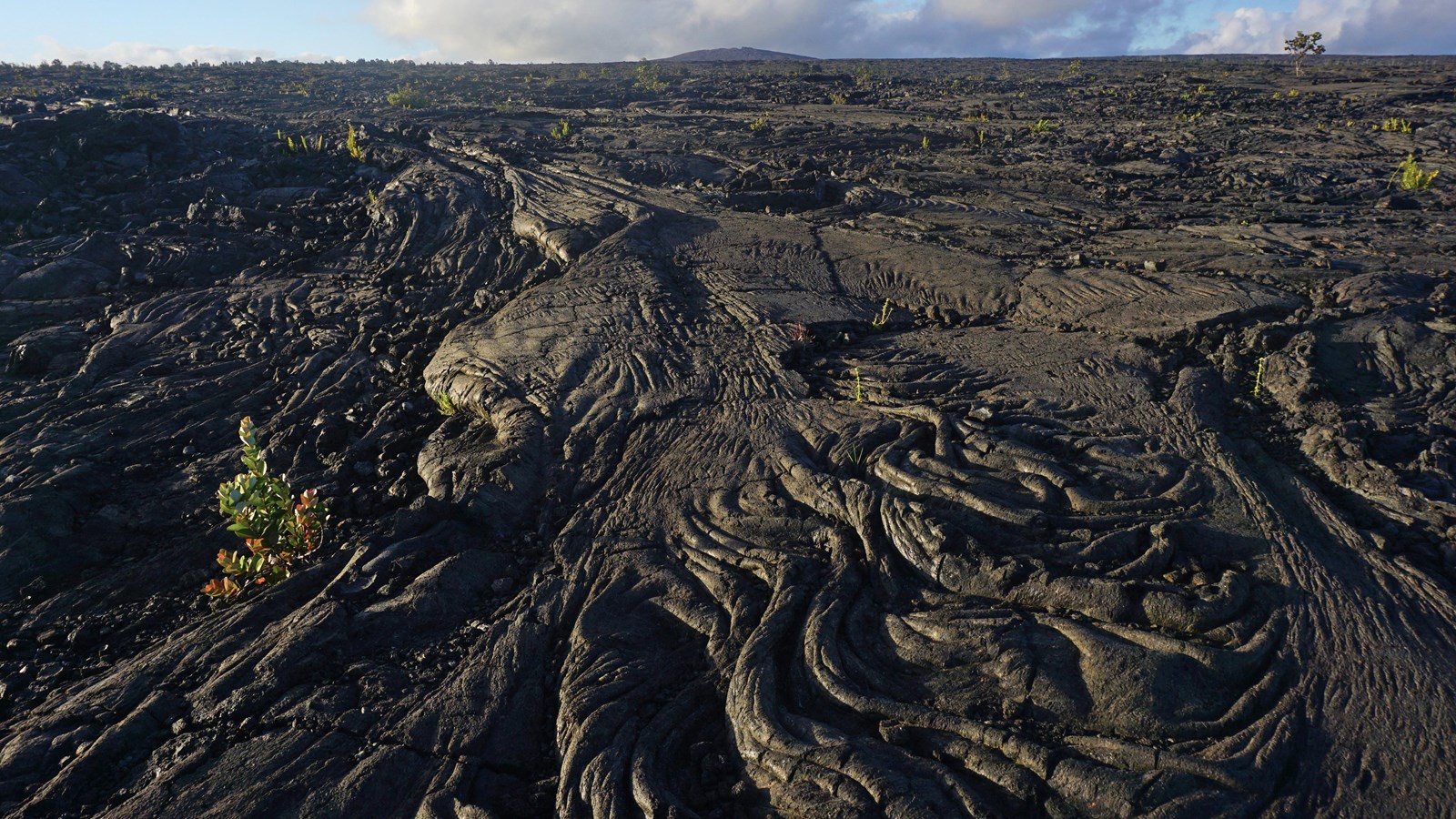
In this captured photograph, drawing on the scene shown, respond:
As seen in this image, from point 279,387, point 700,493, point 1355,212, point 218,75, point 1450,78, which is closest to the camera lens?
point 700,493

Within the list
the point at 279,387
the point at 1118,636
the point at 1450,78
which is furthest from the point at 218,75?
the point at 1450,78

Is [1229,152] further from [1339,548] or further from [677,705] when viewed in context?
[677,705]

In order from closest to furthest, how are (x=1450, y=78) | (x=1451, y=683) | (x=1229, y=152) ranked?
(x=1451, y=683), (x=1229, y=152), (x=1450, y=78)

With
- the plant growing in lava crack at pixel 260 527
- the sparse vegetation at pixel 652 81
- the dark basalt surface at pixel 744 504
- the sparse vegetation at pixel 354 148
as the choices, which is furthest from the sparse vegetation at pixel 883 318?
the sparse vegetation at pixel 652 81

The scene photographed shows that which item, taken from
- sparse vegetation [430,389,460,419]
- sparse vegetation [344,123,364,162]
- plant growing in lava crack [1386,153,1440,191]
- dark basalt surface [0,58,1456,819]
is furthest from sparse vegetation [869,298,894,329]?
sparse vegetation [344,123,364,162]

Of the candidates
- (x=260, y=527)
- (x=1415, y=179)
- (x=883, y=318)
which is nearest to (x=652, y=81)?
(x=1415, y=179)

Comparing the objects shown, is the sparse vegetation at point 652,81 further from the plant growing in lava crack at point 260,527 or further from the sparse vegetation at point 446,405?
the plant growing in lava crack at point 260,527

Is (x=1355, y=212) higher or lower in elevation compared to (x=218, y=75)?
lower
